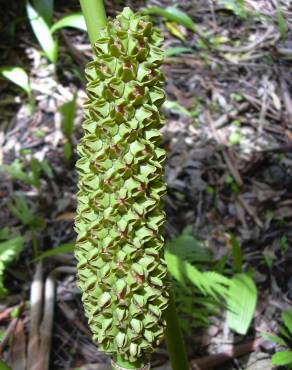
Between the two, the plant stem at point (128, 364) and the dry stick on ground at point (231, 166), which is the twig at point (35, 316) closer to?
the plant stem at point (128, 364)

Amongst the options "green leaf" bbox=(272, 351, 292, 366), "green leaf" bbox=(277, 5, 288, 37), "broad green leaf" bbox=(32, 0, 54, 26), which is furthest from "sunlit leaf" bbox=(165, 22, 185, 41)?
"green leaf" bbox=(272, 351, 292, 366)

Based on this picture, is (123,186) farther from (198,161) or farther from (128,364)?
(198,161)

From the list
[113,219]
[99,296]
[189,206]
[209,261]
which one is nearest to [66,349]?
[209,261]

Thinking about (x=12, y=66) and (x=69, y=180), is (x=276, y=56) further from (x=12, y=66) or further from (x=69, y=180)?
(x=12, y=66)

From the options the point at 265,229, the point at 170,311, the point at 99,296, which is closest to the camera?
the point at 99,296

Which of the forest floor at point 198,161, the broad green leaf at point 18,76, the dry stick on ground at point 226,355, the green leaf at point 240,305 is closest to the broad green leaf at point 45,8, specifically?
the forest floor at point 198,161

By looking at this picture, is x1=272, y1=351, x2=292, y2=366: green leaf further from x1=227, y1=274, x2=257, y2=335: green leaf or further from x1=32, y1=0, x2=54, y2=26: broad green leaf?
x1=32, y1=0, x2=54, y2=26: broad green leaf
